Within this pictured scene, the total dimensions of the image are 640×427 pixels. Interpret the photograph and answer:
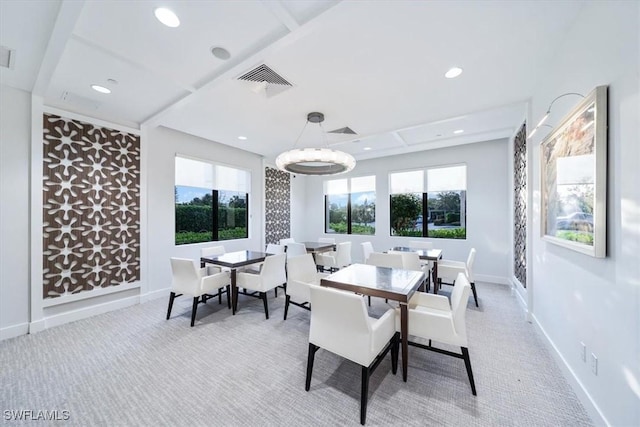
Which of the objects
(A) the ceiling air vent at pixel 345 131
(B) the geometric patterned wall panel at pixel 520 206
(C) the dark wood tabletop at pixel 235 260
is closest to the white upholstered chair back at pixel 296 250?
(C) the dark wood tabletop at pixel 235 260

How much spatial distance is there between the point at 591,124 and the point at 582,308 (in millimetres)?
1331

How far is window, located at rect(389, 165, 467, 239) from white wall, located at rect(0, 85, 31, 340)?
6.35 meters

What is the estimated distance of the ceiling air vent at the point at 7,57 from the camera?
2.21 metres

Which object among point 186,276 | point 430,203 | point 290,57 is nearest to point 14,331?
point 186,276

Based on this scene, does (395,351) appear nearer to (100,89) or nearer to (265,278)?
(265,278)

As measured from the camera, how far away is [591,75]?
5.54 ft

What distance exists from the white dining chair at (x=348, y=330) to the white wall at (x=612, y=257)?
130 cm

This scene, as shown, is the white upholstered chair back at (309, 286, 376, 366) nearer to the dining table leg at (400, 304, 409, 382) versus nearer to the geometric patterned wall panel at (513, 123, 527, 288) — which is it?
the dining table leg at (400, 304, 409, 382)

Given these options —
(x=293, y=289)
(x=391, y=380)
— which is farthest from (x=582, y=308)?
(x=293, y=289)

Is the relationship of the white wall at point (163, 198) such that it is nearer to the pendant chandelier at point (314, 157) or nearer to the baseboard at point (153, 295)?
the baseboard at point (153, 295)

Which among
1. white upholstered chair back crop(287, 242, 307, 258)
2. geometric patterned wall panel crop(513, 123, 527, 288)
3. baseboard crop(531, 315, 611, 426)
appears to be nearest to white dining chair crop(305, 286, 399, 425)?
baseboard crop(531, 315, 611, 426)

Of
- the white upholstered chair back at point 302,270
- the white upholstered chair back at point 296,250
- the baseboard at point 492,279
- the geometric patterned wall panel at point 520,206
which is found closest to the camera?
the white upholstered chair back at point 302,270

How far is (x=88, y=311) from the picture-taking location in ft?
11.1

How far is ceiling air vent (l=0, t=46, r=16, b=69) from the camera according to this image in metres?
2.21
